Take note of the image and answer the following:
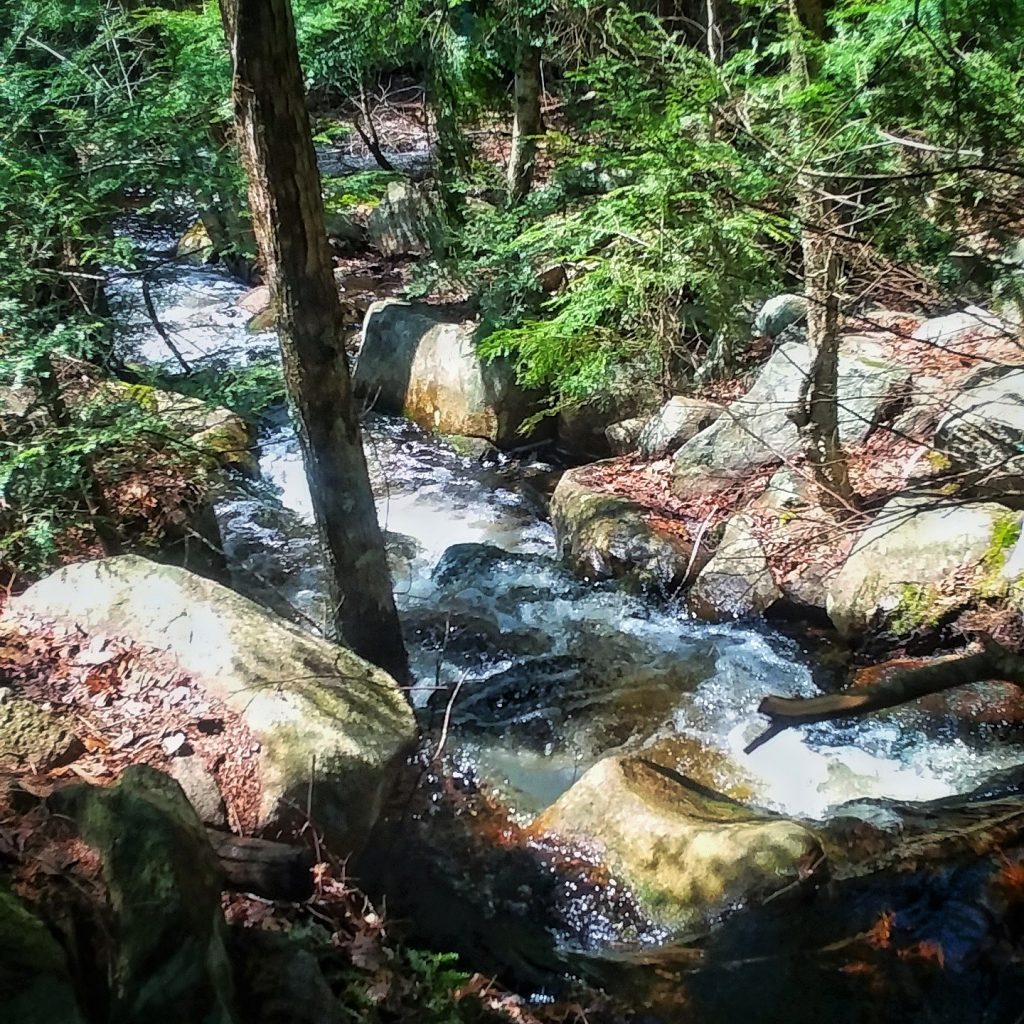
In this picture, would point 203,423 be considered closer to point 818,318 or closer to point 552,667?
point 552,667

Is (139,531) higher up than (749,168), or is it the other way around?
(749,168)

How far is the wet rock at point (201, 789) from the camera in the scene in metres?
3.50

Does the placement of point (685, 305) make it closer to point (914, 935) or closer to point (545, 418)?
point (545, 418)

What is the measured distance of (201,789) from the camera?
140 inches

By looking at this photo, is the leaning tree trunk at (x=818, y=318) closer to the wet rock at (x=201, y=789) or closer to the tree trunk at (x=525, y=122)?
the wet rock at (x=201, y=789)

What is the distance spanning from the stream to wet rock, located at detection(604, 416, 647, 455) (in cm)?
79

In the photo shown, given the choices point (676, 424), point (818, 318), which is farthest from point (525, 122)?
point (818, 318)

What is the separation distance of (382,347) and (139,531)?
4520 millimetres

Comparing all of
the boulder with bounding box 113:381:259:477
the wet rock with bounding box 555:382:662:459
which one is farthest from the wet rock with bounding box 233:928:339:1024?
the wet rock with bounding box 555:382:662:459

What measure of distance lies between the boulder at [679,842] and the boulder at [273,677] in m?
0.94

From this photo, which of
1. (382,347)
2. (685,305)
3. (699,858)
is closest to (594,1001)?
(699,858)

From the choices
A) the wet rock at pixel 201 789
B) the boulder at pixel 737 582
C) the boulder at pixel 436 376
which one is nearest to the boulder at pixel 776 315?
the boulder at pixel 436 376

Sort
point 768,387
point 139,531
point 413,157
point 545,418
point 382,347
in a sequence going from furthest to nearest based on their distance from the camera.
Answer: point 413,157 → point 382,347 → point 545,418 → point 768,387 → point 139,531

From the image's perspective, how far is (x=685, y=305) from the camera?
775cm
